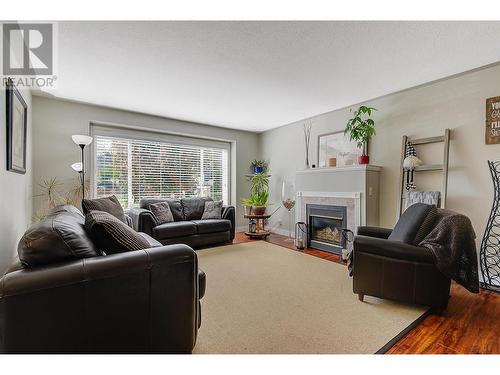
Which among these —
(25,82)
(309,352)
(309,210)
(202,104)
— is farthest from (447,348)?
(25,82)

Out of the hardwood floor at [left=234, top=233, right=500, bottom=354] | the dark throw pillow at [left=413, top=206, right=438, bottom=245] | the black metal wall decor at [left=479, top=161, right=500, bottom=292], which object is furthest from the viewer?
the black metal wall decor at [left=479, top=161, right=500, bottom=292]

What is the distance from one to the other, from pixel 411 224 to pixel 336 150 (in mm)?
2250

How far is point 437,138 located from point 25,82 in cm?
501

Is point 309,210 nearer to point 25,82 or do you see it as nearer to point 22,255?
point 22,255

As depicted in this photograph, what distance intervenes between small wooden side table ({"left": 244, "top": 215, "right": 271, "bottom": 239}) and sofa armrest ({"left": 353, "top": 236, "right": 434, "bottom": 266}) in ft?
8.41

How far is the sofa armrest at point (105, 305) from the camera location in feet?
3.37

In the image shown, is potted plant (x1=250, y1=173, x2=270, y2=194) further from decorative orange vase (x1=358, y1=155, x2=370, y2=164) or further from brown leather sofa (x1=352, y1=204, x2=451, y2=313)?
brown leather sofa (x1=352, y1=204, x2=451, y2=313)

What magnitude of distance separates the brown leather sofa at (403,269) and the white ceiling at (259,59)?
1.56 metres

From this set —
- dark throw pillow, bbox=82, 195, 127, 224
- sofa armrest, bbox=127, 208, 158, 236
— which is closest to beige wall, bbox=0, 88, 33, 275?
dark throw pillow, bbox=82, 195, 127, 224

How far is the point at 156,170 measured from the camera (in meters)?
4.67

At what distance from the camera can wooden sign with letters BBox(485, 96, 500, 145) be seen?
8.36ft

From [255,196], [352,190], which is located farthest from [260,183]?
[352,190]

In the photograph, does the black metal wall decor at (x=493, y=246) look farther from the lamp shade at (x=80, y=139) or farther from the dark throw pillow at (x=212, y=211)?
the lamp shade at (x=80, y=139)
